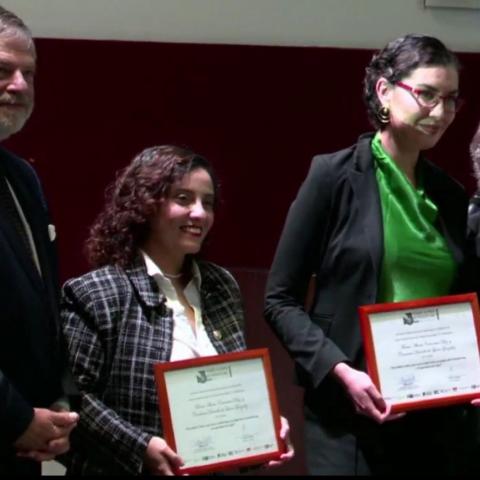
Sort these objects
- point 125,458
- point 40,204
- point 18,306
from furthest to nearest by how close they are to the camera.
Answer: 1. point 40,204
2. point 125,458
3. point 18,306

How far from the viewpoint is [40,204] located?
193cm

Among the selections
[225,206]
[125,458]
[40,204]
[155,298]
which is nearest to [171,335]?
[155,298]

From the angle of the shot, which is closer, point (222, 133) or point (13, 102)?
point (13, 102)

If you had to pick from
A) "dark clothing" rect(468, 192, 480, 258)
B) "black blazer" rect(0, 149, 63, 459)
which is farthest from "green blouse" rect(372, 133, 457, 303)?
"black blazer" rect(0, 149, 63, 459)

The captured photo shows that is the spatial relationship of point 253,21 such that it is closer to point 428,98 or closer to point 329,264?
point 428,98

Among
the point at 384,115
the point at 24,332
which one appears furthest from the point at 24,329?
the point at 384,115

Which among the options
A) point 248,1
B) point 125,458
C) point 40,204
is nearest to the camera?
point 125,458

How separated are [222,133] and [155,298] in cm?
138

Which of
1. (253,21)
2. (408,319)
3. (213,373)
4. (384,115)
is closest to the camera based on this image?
(213,373)

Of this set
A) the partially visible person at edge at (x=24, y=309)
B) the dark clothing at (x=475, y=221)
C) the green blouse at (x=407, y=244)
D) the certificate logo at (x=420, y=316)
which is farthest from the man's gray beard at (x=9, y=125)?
the dark clothing at (x=475, y=221)

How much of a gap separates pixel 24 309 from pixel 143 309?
0.29m

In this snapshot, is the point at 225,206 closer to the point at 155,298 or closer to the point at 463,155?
the point at 463,155

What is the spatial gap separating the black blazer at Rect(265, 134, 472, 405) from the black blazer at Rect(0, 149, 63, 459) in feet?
1.70

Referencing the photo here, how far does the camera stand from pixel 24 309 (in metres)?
1.70
